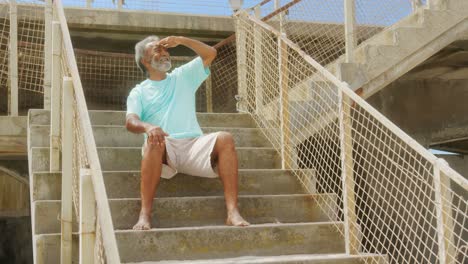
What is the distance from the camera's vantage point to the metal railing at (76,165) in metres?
2.22

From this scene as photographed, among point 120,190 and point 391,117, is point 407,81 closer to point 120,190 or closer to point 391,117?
point 391,117

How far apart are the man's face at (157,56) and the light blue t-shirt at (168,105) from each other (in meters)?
0.11

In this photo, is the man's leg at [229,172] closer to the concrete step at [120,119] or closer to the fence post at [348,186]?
the fence post at [348,186]

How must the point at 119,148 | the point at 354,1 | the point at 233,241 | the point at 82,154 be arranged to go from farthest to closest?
1. the point at 354,1
2. the point at 119,148
3. the point at 233,241
4. the point at 82,154

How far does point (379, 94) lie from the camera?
7.28 meters

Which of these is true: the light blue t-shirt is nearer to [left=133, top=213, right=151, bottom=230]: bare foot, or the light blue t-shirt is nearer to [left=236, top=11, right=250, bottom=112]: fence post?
[left=133, top=213, right=151, bottom=230]: bare foot

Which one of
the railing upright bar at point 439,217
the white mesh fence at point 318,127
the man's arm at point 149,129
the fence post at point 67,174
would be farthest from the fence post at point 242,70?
the railing upright bar at point 439,217

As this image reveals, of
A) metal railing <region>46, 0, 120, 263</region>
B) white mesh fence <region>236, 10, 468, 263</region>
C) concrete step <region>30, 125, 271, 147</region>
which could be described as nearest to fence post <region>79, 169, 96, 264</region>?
metal railing <region>46, 0, 120, 263</region>

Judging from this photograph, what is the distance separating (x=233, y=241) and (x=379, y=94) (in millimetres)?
4216

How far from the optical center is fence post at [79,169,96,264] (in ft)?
7.38

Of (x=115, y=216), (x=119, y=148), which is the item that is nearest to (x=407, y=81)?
(x=119, y=148)

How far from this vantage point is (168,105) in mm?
4121

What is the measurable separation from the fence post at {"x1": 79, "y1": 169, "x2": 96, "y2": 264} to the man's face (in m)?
1.98

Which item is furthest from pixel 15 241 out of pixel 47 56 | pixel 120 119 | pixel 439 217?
pixel 439 217
